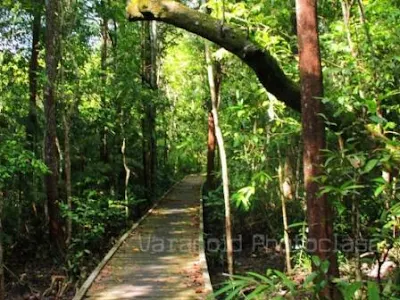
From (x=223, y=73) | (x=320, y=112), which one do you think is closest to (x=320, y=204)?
(x=320, y=112)

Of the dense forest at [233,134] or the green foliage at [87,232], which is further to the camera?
the green foliage at [87,232]

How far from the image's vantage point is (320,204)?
391 cm

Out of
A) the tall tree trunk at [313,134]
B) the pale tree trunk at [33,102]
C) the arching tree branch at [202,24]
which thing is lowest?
the tall tree trunk at [313,134]

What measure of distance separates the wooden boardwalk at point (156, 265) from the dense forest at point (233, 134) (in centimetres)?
84

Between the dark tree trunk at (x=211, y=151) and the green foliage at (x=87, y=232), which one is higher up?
the dark tree trunk at (x=211, y=151)

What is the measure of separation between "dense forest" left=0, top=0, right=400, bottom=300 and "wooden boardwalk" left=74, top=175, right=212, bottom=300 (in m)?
0.84

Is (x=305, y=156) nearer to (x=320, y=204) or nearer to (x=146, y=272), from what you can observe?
(x=320, y=204)

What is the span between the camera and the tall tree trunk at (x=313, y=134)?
3900 millimetres

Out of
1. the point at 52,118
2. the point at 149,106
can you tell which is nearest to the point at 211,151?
the point at 149,106

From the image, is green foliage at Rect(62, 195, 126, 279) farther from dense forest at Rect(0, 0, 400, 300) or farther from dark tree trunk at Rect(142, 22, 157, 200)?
dark tree trunk at Rect(142, 22, 157, 200)

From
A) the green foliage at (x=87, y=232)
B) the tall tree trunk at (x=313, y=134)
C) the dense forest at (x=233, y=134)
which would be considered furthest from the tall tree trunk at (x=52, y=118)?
the tall tree trunk at (x=313, y=134)

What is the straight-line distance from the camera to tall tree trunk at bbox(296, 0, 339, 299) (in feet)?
12.8

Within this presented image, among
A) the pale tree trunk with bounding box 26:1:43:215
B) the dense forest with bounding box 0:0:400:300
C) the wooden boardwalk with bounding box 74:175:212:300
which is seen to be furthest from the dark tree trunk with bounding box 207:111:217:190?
the pale tree trunk with bounding box 26:1:43:215

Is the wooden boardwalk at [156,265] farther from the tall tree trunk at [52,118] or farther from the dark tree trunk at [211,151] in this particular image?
the dark tree trunk at [211,151]
